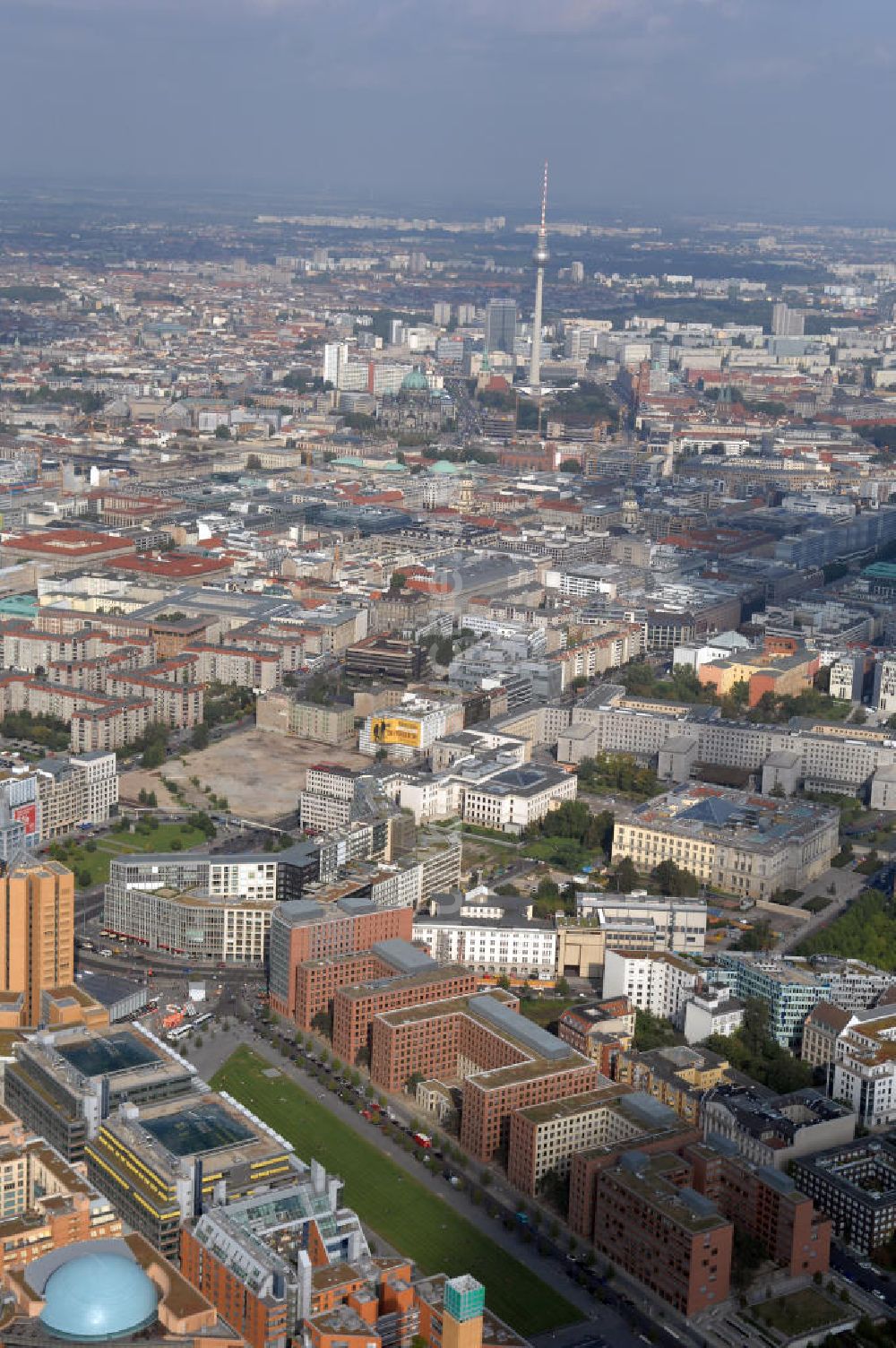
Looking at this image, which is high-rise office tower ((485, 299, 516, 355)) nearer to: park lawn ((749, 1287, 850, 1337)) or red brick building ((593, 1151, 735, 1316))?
red brick building ((593, 1151, 735, 1316))

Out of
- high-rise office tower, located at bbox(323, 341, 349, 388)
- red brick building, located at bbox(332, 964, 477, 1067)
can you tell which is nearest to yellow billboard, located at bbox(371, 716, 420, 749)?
red brick building, located at bbox(332, 964, 477, 1067)

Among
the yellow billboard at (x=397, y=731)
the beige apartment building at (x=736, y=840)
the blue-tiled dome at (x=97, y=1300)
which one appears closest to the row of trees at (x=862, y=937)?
the beige apartment building at (x=736, y=840)

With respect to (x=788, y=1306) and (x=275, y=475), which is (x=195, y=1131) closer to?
(x=788, y=1306)

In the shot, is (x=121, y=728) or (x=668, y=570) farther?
(x=668, y=570)

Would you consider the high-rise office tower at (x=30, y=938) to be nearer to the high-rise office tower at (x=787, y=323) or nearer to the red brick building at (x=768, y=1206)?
the red brick building at (x=768, y=1206)

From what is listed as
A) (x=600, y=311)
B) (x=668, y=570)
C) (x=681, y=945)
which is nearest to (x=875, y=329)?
(x=600, y=311)

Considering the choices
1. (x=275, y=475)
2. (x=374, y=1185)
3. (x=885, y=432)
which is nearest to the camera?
(x=374, y=1185)

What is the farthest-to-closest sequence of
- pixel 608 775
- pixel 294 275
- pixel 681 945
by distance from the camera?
1. pixel 294 275
2. pixel 608 775
3. pixel 681 945
